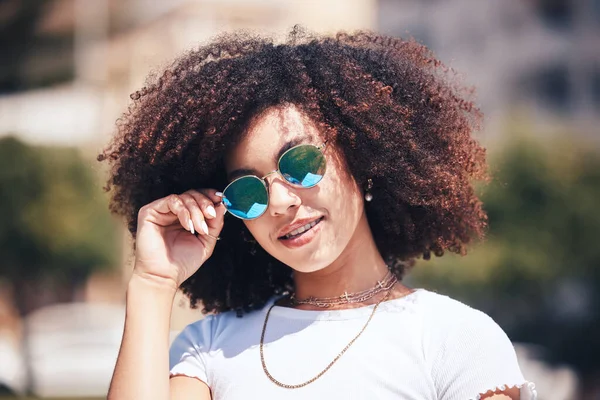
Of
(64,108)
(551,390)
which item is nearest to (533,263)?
(551,390)

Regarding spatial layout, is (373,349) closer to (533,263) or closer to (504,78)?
(533,263)

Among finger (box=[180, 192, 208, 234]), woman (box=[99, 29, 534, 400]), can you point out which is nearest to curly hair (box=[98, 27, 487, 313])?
woman (box=[99, 29, 534, 400])

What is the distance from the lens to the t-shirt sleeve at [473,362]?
212 centimetres

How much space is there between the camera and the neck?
2523mm

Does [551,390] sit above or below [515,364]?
below

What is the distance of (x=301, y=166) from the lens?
2.27 m

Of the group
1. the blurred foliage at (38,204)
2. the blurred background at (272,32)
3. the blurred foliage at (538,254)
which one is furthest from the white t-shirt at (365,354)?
the blurred foliage at (538,254)

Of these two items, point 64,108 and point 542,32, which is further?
point 542,32

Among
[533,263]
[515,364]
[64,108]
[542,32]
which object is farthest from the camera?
[542,32]

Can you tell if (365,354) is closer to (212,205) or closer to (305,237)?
(305,237)

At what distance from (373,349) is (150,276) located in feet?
2.22

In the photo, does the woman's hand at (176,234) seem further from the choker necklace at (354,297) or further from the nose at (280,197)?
the choker necklace at (354,297)

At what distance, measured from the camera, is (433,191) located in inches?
99.5

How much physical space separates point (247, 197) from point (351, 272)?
0.43 meters
